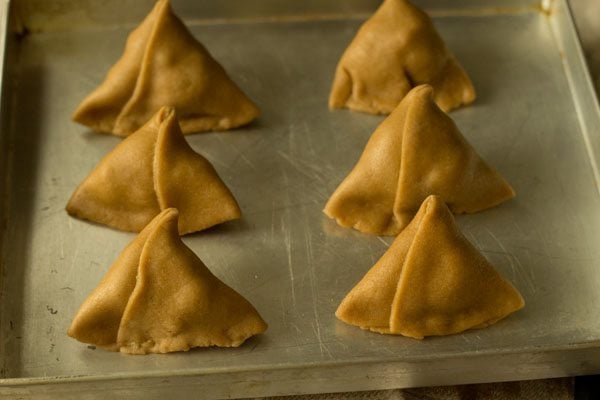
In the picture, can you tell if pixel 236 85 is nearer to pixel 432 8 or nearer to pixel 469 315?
pixel 432 8

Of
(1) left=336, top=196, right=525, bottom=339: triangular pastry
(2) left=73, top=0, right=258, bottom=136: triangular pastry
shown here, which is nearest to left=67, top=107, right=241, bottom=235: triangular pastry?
(2) left=73, top=0, right=258, bottom=136: triangular pastry

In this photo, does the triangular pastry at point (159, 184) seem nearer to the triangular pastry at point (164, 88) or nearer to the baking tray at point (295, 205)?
the baking tray at point (295, 205)

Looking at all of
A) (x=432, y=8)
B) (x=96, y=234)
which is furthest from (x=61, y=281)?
(x=432, y=8)

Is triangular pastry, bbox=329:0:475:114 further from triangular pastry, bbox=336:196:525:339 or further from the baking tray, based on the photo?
triangular pastry, bbox=336:196:525:339

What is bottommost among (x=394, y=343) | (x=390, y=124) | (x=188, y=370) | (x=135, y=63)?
(x=394, y=343)

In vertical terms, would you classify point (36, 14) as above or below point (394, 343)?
above

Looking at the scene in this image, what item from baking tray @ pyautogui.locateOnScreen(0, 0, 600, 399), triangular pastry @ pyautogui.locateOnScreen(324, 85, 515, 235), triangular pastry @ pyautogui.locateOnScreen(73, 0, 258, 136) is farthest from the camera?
triangular pastry @ pyautogui.locateOnScreen(73, 0, 258, 136)
